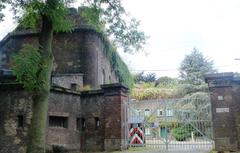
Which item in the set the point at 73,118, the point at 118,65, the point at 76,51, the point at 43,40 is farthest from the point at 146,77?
the point at 43,40

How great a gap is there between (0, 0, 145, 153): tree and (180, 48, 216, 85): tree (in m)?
27.1

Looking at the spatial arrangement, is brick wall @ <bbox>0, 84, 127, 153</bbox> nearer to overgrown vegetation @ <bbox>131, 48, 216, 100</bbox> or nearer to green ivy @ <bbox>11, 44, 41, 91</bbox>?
green ivy @ <bbox>11, 44, 41, 91</bbox>

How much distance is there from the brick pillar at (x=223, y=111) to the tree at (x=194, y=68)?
26236 millimetres

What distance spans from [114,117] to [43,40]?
18.5ft

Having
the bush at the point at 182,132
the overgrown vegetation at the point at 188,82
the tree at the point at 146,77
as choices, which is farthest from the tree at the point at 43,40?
the tree at the point at 146,77

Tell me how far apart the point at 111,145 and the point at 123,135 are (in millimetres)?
A: 730

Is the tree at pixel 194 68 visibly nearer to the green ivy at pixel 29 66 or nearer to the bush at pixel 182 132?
the bush at pixel 182 132

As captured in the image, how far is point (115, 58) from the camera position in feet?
89.0

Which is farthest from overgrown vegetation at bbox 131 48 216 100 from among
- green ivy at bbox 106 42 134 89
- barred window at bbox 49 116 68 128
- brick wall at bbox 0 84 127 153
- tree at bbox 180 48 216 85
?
barred window at bbox 49 116 68 128

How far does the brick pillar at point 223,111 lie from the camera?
1281 centimetres

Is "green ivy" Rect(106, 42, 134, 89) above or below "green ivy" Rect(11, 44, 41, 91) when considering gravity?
above

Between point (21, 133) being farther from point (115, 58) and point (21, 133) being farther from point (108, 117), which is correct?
point (115, 58)

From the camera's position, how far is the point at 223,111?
517 inches

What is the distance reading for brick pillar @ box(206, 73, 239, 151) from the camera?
1281cm
